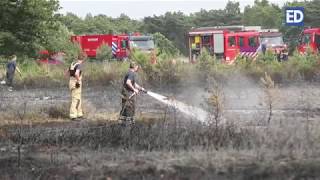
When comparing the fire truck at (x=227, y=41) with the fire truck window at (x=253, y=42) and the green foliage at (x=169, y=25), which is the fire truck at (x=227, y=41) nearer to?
the fire truck window at (x=253, y=42)

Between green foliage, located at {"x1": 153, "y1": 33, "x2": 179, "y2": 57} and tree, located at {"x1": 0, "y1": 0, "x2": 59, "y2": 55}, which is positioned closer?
tree, located at {"x1": 0, "y1": 0, "x2": 59, "y2": 55}

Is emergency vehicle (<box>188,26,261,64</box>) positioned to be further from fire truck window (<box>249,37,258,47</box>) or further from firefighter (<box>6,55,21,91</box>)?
firefighter (<box>6,55,21,91</box>)

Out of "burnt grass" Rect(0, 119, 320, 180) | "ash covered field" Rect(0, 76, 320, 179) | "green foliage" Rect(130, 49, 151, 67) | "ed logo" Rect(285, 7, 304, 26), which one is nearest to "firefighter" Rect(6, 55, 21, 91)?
"green foliage" Rect(130, 49, 151, 67)

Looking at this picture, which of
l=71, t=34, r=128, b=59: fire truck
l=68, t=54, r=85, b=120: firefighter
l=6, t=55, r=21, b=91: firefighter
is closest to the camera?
l=68, t=54, r=85, b=120: firefighter

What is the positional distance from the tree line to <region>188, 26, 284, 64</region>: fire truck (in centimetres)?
926

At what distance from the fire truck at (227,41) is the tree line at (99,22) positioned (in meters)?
9.26

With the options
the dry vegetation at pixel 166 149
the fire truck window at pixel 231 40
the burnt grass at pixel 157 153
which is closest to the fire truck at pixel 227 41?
the fire truck window at pixel 231 40

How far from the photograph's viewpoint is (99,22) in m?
96.5

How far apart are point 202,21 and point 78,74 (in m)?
98.6

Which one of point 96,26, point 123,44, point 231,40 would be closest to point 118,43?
point 123,44

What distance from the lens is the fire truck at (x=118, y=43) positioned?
4622 centimetres

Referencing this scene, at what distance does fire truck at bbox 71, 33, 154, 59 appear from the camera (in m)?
46.2

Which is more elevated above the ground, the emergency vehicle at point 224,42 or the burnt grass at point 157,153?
the emergency vehicle at point 224,42

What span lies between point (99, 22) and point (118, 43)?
4904cm
